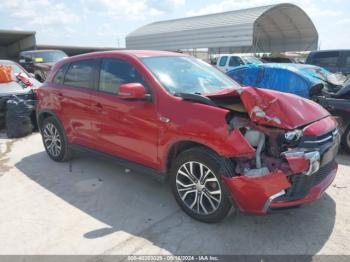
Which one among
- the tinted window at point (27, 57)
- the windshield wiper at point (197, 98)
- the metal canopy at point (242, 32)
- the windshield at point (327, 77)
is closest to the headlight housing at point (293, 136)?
the windshield wiper at point (197, 98)

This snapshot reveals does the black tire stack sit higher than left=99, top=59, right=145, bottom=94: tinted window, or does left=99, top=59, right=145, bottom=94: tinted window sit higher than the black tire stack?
left=99, top=59, right=145, bottom=94: tinted window

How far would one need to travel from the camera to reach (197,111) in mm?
3361

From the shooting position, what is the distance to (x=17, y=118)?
7387 millimetres

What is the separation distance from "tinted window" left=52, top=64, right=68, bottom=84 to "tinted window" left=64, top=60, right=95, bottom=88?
124 millimetres

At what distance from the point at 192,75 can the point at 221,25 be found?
3240cm

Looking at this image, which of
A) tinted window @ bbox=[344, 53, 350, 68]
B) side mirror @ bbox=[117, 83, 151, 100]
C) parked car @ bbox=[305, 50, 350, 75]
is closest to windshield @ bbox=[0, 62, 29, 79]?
side mirror @ bbox=[117, 83, 151, 100]

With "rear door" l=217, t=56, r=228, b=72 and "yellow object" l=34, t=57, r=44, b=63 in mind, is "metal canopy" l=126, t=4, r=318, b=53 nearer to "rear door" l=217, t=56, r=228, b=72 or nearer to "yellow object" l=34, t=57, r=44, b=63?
"rear door" l=217, t=56, r=228, b=72

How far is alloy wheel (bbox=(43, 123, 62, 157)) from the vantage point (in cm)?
548

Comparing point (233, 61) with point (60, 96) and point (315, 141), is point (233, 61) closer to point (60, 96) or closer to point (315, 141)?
point (60, 96)

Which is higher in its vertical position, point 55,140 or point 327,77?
point 327,77

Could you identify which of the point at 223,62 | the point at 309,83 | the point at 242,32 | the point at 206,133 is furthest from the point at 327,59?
the point at 242,32

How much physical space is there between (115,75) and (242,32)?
29.8 meters

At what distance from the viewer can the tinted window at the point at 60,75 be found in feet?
17.4

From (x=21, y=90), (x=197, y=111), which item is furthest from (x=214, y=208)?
(x=21, y=90)
